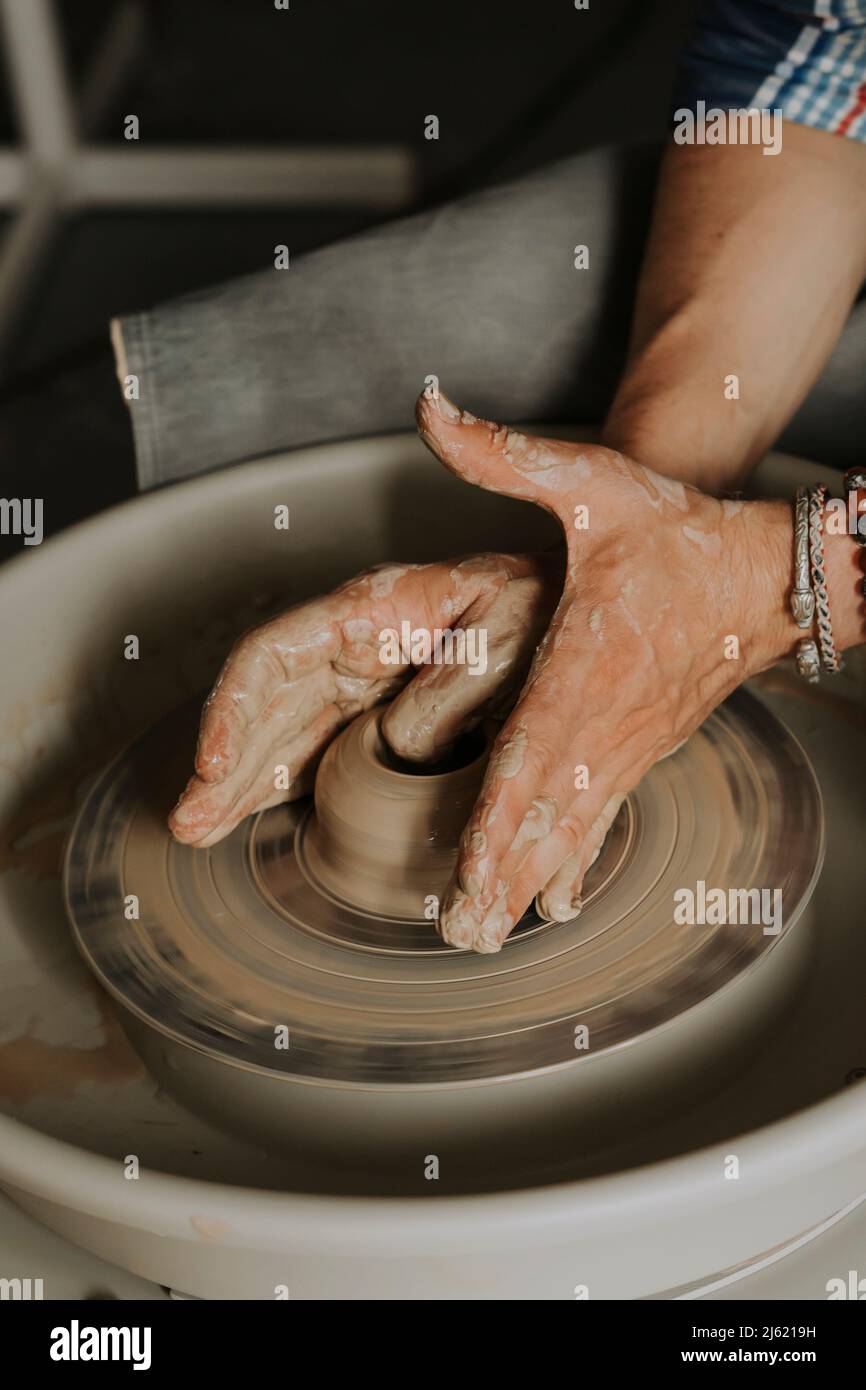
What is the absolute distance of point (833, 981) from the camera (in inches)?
49.0

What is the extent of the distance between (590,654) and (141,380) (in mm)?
842

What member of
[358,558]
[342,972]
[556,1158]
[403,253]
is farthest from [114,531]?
[556,1158]

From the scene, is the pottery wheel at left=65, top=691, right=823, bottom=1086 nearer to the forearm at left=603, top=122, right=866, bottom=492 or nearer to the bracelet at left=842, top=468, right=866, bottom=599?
the bracelet at left=842, top=468, right=866, bottom=599

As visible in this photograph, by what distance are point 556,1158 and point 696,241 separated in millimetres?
1078

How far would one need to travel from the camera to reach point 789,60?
5.24ft

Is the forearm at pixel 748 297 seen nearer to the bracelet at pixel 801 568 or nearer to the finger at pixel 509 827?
the bracelet at pixel 801 568

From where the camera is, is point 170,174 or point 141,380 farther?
point 170,174

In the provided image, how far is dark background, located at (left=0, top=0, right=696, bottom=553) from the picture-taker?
334 cm

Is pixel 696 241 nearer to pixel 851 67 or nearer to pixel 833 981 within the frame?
pixel 851 67

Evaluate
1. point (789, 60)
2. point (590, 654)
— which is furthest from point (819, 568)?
point (789, 60)

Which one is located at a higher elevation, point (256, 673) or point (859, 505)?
point (859, 505)

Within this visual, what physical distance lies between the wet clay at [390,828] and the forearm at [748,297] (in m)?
0.51

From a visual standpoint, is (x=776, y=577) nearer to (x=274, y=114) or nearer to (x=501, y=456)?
(x=501, y=456)
